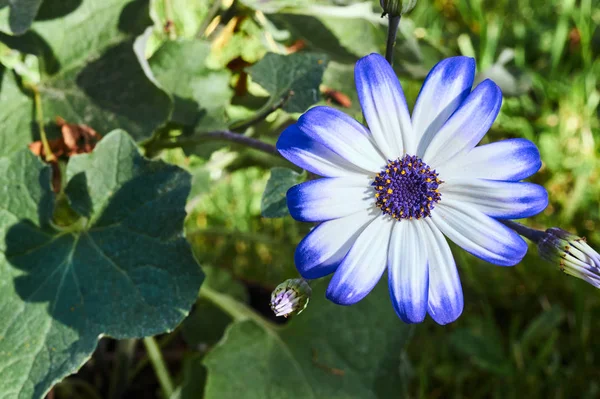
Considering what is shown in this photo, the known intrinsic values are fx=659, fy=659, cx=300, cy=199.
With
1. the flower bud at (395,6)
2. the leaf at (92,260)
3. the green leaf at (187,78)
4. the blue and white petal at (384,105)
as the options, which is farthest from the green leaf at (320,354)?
the flower bud at (395,6)

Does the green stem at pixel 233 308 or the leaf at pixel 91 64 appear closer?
the leaf at pixel 91 64

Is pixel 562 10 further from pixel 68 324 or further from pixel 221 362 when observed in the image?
pixel 68 324

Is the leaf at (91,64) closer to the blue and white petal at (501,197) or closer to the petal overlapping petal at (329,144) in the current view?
the petal overlapping petal at (329,144)

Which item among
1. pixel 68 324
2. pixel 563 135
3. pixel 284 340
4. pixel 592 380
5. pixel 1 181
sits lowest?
pixel 592 380

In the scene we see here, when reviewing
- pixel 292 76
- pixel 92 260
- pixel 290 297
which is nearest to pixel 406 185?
pixel 290 297

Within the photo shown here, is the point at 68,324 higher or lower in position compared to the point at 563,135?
higher

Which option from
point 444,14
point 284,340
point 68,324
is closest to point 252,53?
point 444,14

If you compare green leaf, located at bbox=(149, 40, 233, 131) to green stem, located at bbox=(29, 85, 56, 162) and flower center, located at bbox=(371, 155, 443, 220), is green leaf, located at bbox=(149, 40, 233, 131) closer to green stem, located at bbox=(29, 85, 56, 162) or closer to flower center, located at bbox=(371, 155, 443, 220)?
green stem, located at bbox=(29, 85, 56, 162)
